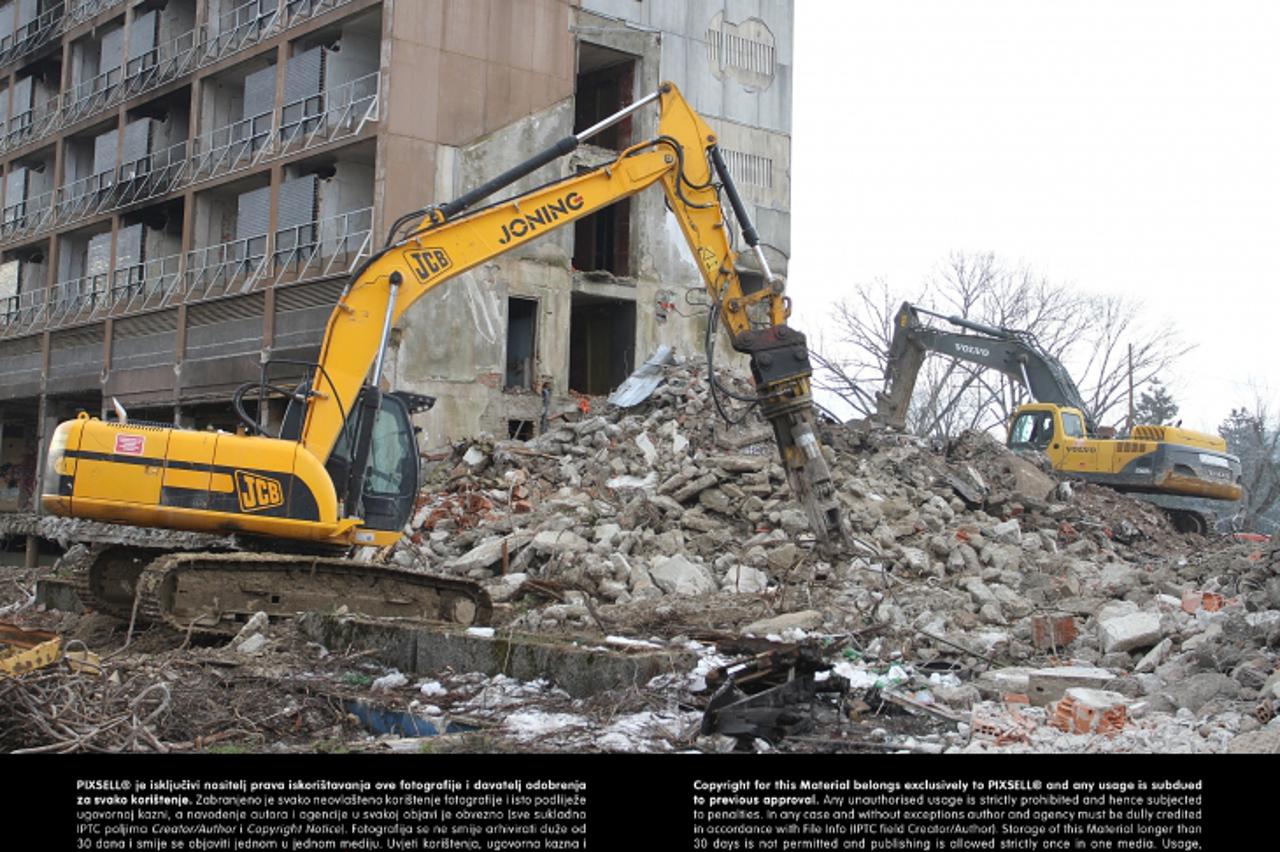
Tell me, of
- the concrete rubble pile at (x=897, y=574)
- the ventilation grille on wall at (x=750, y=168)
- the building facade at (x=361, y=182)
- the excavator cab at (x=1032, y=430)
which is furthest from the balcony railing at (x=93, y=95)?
the excavator cab at (x=1032, y=430)

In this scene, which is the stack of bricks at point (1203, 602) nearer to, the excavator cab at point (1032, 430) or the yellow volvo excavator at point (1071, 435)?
the yellow volvo excavator at point (1071, 435)

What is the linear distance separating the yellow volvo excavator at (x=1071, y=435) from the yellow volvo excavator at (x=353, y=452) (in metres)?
8.91

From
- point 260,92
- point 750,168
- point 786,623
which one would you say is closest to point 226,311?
point 260,92

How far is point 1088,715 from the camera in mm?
7055

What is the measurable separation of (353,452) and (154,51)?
83.9 ft

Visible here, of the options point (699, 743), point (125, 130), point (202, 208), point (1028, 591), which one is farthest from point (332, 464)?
point (125, 130)

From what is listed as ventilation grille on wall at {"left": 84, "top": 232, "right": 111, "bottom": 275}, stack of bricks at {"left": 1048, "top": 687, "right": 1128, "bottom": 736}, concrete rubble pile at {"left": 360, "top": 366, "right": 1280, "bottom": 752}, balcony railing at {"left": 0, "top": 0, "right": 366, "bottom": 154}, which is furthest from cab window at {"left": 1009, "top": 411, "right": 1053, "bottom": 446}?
ventilation grille on wall at {"left": 84, "top": 232, "right": 111, "bottom": 275}

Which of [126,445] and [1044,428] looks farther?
[1044,428]

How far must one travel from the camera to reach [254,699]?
796 cm

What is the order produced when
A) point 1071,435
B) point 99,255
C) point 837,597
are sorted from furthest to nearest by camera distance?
1. point 99,255
2. point 1071,435
3. point 837,597

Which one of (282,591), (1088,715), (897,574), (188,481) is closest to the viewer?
(1088,715)

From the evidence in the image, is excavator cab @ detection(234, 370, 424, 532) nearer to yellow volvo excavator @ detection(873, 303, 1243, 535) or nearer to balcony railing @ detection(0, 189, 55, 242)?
yellow volvo excavator @ detection(873, 303, 1243, 535)

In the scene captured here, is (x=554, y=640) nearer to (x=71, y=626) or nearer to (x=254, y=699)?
(x=254, y=699)

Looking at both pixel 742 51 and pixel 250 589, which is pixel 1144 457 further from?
pixel 250 589
